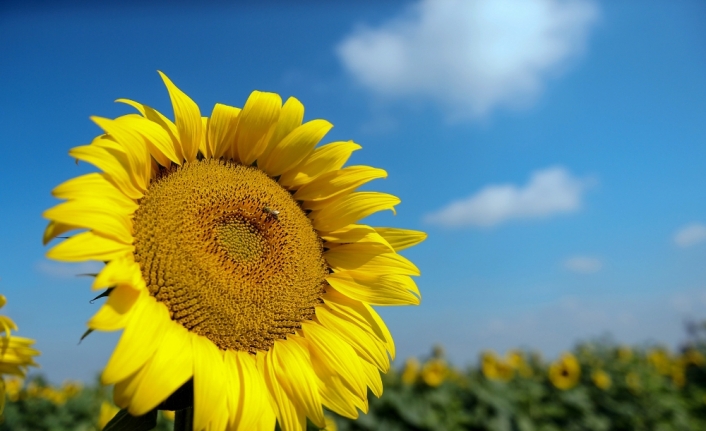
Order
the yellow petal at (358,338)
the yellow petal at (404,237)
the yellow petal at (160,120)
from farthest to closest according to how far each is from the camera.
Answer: the yellow petal at (404,237) → the yellow petal at (358,338) → the yellow petal at (160,120)

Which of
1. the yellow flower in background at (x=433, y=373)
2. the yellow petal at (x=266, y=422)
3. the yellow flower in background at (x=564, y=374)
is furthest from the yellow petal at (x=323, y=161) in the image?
the yellow flower in background at (x=564, y=374)

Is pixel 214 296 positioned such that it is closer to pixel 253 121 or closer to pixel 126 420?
pixel 126 420

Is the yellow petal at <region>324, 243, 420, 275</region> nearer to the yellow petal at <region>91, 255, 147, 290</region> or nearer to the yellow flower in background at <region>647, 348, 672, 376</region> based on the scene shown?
the yellow petal at <region>91, 255, 147, 290</region>

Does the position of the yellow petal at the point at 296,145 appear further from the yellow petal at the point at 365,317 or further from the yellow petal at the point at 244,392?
the yellow petal at the point at 244,392

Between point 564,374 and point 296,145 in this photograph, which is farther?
point 564,374

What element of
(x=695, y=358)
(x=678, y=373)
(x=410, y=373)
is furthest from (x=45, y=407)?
(x=695, y=358)

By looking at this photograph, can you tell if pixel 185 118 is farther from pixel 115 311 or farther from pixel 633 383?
pixel 633 383

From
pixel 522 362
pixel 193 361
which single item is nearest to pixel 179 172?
pixel 193 361
